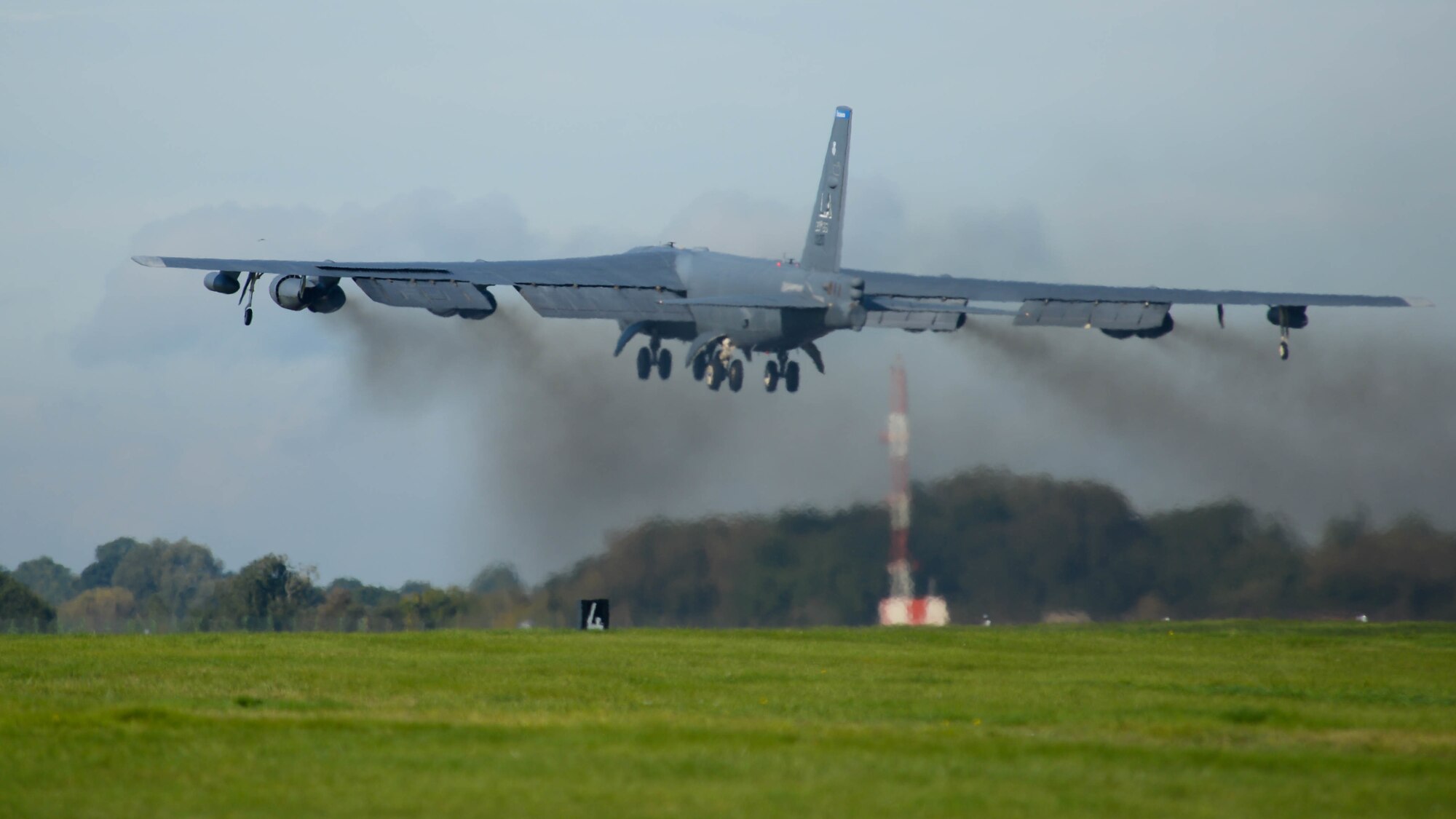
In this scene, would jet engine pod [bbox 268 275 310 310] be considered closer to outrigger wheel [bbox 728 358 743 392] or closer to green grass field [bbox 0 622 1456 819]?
green grass field [bbox 0 622 1456 819]

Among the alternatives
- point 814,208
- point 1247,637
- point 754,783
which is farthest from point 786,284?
Result: point 754,783

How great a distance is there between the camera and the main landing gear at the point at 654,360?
6306 centimetres

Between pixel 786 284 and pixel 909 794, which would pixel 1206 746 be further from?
pixel 786 284

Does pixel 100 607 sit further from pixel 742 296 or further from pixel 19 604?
pixel 742 296

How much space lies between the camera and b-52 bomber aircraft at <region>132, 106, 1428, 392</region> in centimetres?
4897

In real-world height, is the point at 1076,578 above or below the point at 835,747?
above

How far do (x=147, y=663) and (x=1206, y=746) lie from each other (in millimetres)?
21905

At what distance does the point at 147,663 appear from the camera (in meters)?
33.9

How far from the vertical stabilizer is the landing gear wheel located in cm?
832

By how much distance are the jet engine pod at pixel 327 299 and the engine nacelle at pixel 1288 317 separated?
2752 cm

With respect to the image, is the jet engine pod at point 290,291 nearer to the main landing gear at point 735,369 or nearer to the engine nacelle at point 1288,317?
the main landing gear at point 735,369

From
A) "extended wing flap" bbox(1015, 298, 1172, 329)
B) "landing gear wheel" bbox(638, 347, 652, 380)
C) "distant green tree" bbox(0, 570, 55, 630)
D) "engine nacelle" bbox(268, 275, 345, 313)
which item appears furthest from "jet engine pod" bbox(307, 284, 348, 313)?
"distant green tree" bbox(0, 570, 55, 630)

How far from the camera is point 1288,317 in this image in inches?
1863

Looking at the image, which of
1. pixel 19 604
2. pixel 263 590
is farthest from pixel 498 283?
pixel 19 604
